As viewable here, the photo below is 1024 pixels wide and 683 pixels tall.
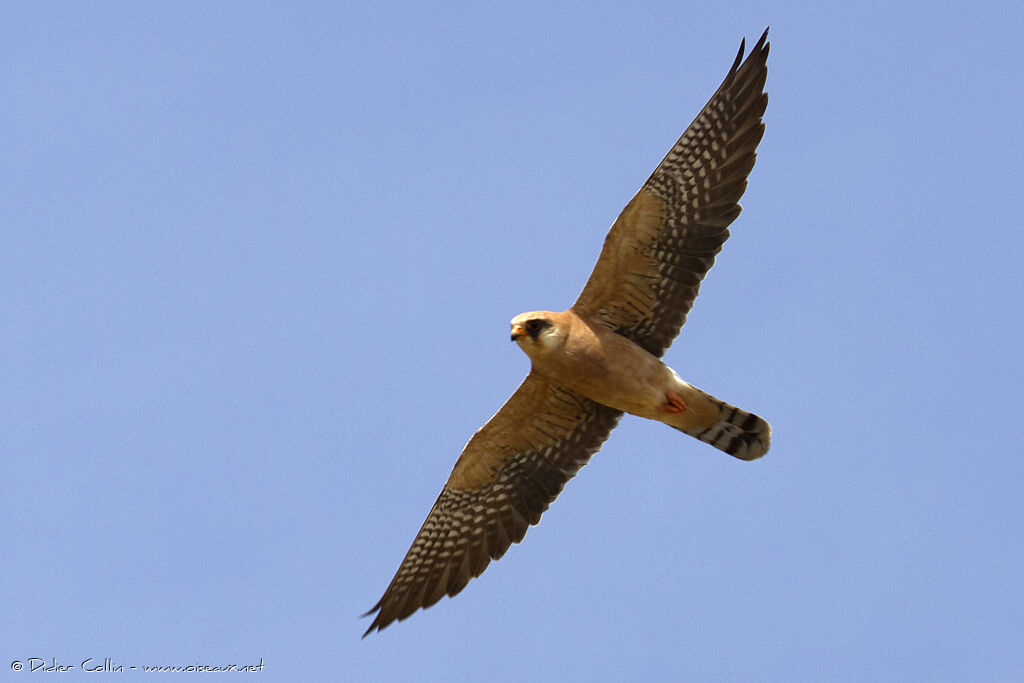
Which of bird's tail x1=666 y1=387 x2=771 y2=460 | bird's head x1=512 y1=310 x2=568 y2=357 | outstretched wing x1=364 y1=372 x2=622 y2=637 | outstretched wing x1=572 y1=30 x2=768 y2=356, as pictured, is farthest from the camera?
outstretched wing x1=364 y1=372 x2=622 y2=637

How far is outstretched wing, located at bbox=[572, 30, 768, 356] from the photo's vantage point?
42.7 feet

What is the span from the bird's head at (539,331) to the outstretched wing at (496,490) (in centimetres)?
100

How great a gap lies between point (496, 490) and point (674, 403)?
2.21 metres

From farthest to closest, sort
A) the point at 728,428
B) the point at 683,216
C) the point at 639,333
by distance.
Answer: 1. the point at 728,428
2. the point at 639,333
3. the point at 683,216

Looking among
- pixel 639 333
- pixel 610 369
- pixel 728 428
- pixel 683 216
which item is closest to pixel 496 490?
pixel 610 369

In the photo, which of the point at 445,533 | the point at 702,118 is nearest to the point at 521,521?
the point at 445,533

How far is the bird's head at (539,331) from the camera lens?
12609mm

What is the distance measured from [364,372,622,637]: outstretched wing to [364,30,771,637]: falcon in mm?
14

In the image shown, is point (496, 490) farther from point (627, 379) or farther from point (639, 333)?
point (639, 333)

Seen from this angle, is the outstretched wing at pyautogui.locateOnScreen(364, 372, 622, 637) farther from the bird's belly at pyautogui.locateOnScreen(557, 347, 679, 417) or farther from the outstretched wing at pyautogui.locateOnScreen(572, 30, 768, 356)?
the outstretched wing at pyautogui.locateOnScreen(572, 30, 768, 356)

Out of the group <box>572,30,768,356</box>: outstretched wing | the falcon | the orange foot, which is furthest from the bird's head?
the orange foot

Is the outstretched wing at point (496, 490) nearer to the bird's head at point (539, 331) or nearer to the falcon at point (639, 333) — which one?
the falcon at point (639, 333)

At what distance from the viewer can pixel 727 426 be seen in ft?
44.2

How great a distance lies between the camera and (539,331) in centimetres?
1264
